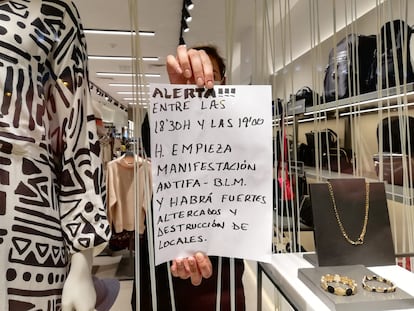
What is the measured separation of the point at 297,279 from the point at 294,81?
7.82 ft

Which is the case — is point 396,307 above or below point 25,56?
below

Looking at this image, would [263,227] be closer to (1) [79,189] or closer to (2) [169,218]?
(2) [169,218]

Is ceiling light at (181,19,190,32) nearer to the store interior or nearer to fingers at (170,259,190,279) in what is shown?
the store interior

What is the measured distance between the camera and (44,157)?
0.55 meters

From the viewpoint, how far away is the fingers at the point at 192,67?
19.3 inches

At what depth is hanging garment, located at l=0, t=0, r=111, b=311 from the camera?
1.68 ft

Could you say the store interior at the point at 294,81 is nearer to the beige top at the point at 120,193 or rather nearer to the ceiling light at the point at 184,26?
the ceiling light at the point at 184,26

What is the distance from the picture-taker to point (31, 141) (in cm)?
53

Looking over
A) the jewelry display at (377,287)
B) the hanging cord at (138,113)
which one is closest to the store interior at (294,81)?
the hanging cord at (138,113)

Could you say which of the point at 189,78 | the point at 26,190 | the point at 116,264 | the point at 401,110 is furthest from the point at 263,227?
the point at 116,264

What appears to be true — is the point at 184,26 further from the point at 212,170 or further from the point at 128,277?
the point at 212,170

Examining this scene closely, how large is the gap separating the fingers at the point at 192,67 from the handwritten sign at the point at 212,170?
0.6 inches

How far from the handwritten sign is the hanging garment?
0.14 meters

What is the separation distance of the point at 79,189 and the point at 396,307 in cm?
48
